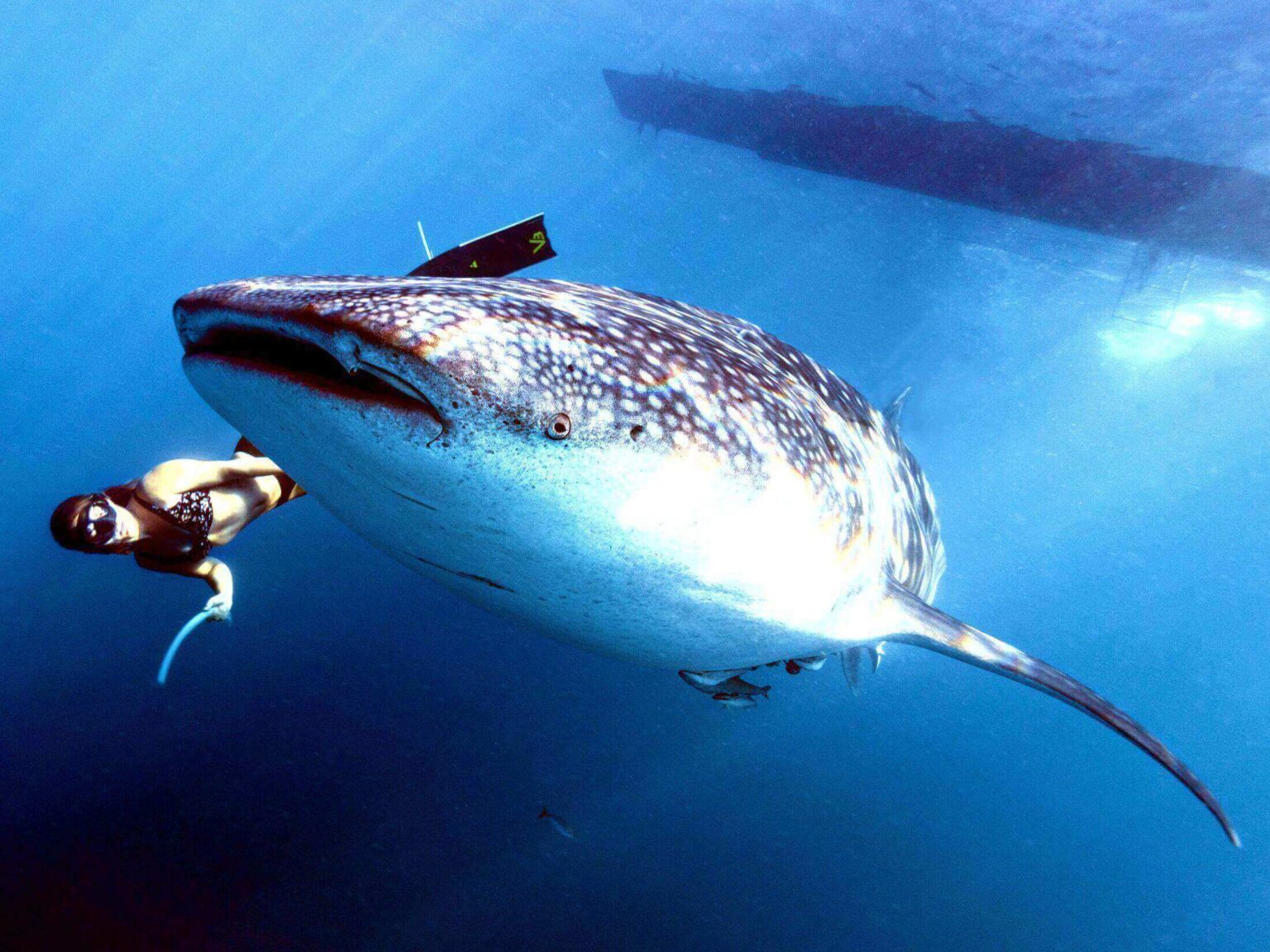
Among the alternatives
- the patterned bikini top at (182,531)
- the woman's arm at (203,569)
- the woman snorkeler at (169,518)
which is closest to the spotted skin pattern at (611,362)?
the woman snorkeler at (169,518)

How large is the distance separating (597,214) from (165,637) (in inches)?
1669

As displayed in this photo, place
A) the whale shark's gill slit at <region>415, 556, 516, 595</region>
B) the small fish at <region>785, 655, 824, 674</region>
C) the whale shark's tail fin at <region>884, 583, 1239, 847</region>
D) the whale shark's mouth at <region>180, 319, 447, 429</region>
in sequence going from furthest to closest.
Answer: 1. the small fish at <region>785, 655, 824, 674</region>
2. the whale shark's tail fin at <region>884, 583, 1239, 847</region>
3. the whale shark's gill slit at <region>415, 556, 516, 595</region>
4. the whale shark's mouth at <region>180, 319, 447, 429</region>

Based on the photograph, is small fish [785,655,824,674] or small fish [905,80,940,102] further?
small fish [905,80,940,102]

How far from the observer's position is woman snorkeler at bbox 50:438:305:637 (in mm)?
3305

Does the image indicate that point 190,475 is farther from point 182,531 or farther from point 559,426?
point 559,426

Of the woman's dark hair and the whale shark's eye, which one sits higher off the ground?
the whale shark's eye

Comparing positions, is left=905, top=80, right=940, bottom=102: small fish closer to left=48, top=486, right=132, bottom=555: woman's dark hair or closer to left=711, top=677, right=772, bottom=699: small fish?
left=711, top=677, right=772, bottom=699: small fish

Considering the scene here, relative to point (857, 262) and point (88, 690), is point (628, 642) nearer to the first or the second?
point (88, 690)

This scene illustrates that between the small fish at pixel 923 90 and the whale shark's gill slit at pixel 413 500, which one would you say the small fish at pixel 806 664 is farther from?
the small fish at pixel 923 90

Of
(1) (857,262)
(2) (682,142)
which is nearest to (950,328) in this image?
(1) (857,262)

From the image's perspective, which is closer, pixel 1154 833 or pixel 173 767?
pixel 173 767

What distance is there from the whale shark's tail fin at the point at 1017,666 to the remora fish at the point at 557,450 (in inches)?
19.0

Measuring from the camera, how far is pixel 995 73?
1270 cm

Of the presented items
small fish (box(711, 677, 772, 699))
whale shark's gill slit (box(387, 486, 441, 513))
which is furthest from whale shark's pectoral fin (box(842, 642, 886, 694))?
whale shark's gill slit (box(387, 486, 441, 513))
